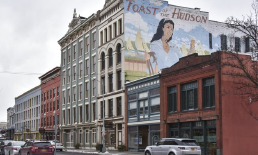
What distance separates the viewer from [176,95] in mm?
39281

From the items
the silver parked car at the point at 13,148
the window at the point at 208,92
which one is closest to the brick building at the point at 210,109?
the window at the point at 208,92

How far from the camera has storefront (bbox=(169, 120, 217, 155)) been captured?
33844 mm

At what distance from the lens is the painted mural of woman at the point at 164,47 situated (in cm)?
5219

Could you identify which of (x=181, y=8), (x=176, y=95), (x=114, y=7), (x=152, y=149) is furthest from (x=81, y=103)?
(x=152, y=149)

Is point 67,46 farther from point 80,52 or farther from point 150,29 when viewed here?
point 150,29

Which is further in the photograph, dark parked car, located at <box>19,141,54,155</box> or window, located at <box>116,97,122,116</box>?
window, located at <box>116,97,122,116</box>

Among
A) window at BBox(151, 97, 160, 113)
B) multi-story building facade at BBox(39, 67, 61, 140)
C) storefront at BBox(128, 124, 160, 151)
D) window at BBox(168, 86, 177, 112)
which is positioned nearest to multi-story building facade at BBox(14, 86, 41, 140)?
multi-story building facade at BBox(39, 67, 61, 140)

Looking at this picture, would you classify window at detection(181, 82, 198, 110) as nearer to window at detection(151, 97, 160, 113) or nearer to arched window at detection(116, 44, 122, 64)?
window at detection(151, 97, 160, 113)

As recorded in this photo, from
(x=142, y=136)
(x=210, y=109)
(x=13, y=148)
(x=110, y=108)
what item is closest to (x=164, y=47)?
(x=110, y=108)

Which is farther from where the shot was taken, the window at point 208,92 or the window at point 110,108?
the window at point 110,108

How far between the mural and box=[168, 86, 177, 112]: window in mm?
10497

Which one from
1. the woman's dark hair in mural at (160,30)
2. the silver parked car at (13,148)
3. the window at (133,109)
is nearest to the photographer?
the silver parked car at (13,148)

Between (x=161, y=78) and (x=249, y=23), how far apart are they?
14.7 metres

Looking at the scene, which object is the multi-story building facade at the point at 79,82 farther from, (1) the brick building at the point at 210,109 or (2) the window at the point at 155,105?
(1) the brick building at the point at 210,109
